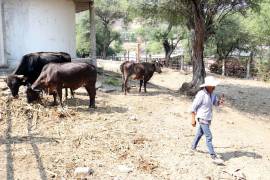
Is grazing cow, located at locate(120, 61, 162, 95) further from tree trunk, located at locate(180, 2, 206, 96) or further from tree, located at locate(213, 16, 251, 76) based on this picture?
tree, located at locate(213, 16, 251, 76)

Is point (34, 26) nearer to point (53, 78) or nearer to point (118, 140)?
point (53, 78)

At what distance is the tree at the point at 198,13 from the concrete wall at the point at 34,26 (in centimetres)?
349

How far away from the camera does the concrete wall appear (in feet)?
52.2

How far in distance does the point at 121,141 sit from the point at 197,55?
27.4 ft

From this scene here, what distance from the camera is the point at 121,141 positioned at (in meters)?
9.08

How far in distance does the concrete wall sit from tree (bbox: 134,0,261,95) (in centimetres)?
349

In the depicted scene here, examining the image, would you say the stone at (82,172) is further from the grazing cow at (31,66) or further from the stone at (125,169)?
the grazing cow at (31,66)

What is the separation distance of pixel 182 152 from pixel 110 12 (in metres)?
35.5

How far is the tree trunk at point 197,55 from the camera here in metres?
16.0

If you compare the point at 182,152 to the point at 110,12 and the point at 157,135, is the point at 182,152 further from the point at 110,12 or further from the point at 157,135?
the point at 110,12

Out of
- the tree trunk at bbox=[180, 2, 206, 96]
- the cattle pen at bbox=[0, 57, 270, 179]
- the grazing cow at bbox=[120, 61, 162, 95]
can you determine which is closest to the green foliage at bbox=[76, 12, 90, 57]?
the tree trunk at bbox=[180, 2, 206, 96]

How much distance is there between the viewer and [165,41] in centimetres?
3462

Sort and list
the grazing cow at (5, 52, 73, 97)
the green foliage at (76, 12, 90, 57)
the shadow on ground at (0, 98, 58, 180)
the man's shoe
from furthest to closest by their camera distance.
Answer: the green foliage at (76, 12, 90, 57)
the grazing cow at (5, 52, 73, 97)
the man's shoe
the shadow on ground at (0, 98, 58, 180)

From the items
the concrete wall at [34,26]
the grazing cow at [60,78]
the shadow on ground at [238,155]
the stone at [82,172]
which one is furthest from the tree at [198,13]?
the stone at [82,172]
